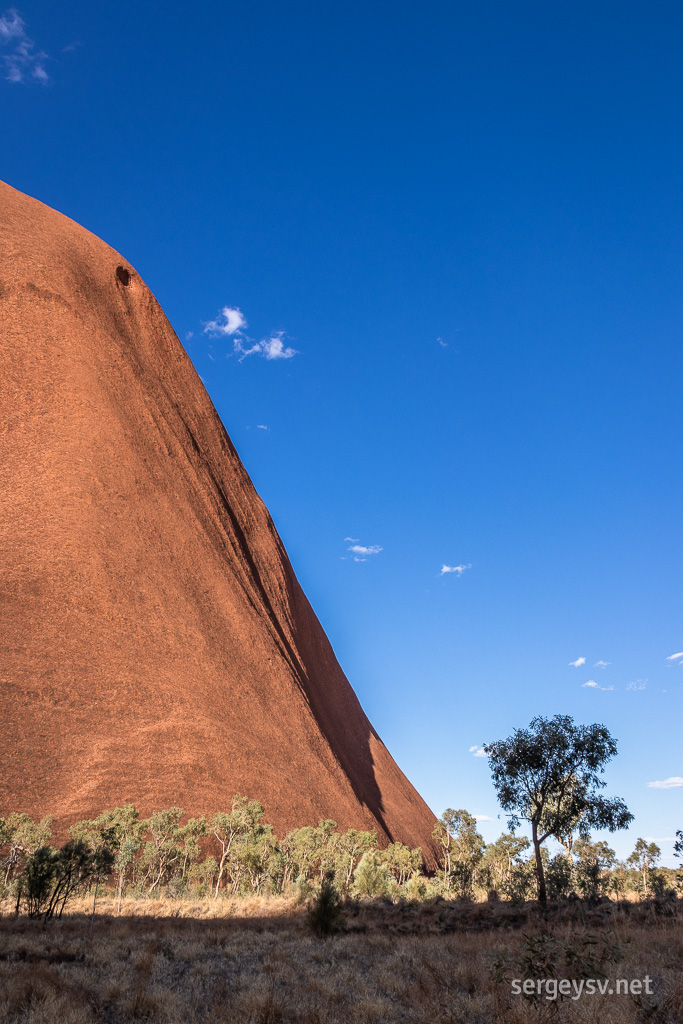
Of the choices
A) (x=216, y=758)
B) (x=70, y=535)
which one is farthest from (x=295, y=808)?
(x=70, y=535)

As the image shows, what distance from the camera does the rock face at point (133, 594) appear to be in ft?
94.3

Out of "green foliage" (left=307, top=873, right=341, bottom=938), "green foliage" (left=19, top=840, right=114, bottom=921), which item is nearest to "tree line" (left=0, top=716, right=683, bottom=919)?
"green foliage" (left=19, top=840, right=114, bottom=921)

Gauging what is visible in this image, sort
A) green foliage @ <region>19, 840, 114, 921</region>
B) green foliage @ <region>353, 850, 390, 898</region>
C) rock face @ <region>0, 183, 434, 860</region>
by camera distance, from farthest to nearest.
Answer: rock face @ <region>0, 183, 434, 860</region>, green foliage @ <region>353, 850, 390, 898</region>, green foliage @ <region>19, 840, 114, 921</region>

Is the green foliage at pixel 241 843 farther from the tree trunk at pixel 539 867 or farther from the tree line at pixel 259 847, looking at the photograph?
the tree trunk at pixel 539 867

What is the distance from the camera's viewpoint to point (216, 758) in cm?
3116

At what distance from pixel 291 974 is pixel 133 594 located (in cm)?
2876

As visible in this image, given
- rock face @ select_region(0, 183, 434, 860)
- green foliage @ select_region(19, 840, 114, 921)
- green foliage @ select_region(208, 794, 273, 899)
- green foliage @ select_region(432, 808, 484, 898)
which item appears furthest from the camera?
green foliage @ select_region(432, 808, 484, 898)

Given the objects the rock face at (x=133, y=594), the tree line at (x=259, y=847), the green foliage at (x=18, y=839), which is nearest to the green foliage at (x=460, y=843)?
the rock face at (x=133, y=594)

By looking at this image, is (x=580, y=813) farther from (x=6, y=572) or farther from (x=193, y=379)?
(x=193, y=379)

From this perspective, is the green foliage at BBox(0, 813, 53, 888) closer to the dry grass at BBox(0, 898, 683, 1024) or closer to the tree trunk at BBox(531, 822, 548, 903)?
the dry grass at BBox(0, 898, 683, 1024)

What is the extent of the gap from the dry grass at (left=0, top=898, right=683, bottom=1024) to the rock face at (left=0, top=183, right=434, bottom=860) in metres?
15.3

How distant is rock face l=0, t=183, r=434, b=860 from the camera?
94.3 feet

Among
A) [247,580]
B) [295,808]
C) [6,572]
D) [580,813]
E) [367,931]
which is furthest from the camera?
[247,580]

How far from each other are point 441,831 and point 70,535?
126ft
